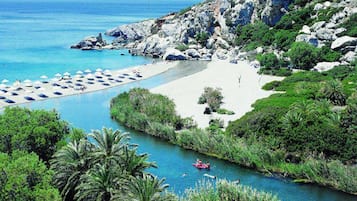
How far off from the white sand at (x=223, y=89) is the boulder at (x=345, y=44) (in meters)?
15.9

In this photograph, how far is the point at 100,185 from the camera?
36.0 m

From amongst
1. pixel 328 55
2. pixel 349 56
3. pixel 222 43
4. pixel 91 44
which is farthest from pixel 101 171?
pixel 91 44

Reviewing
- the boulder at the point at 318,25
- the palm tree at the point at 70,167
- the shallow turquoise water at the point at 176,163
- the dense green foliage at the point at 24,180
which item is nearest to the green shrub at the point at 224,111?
the shallow turquoise water at the point at 176,163

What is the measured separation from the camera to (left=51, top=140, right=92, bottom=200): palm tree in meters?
38.0

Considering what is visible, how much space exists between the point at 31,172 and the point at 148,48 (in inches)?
4188

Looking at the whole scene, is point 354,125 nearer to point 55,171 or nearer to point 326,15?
point 55,171

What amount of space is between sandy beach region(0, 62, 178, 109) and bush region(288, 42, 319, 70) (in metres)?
28.3

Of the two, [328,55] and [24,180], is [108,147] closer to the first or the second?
[24,180]

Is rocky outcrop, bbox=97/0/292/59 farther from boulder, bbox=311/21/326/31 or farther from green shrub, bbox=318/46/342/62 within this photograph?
green shrub, bbox=318/46/342/62

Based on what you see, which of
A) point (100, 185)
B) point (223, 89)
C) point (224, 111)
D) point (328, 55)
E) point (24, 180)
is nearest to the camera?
point (24, 180)

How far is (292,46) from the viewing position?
10394 cm

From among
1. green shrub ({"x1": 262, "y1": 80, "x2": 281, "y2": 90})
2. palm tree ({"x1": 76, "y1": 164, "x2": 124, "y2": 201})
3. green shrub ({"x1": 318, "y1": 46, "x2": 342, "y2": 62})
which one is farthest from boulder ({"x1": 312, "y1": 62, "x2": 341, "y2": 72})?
palm tree ({"x1": 76, "y1": 164, "x2": 124, "y2": 201})

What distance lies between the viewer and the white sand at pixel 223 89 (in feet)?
226

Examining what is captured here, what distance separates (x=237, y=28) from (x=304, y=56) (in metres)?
35.9
